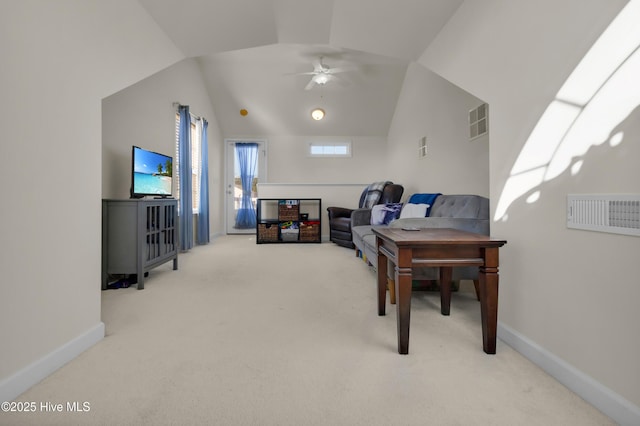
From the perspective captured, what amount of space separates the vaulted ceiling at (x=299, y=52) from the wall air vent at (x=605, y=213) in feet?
4.81

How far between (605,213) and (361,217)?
3.02 metres

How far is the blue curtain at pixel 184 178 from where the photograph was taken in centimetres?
433

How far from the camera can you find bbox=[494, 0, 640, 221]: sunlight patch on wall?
1009mm

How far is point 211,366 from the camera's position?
4.51ft

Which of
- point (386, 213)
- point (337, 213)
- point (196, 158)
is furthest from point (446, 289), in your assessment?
point (196, 158)

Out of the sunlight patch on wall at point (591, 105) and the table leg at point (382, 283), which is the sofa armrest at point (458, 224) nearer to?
the table leg at point (382, 283)

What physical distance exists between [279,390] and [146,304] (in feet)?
4.87

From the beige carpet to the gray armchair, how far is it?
2054 mm

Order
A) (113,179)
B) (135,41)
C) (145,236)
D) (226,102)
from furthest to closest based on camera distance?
(226,102)
(113,179)
(145,236)
(135,41)

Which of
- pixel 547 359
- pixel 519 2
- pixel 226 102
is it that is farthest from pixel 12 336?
pixel 226 102

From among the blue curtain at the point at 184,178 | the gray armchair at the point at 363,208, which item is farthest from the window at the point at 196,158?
the gray armchair at the point at 363,208

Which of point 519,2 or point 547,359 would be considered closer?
point 547,359

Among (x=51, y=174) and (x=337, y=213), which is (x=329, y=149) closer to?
(x=337, y=213)

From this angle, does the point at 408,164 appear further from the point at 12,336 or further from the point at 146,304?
the point at 12,336
